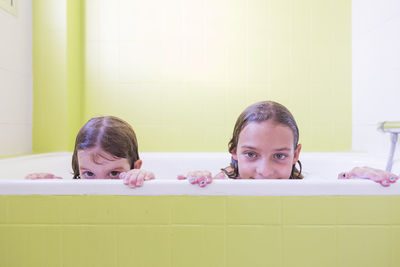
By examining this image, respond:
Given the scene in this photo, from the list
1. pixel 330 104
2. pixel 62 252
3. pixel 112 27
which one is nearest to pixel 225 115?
pixel 330 104

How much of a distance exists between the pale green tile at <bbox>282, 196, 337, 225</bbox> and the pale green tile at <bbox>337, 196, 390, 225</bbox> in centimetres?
2

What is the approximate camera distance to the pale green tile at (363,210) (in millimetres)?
753

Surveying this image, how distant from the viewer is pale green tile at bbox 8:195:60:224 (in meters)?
0.77

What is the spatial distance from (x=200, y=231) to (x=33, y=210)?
40 centimetres

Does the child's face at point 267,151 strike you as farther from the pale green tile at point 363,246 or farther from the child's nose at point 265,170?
the pale green tile at point 363,246

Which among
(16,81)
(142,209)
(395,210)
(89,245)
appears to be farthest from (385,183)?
(16,81)

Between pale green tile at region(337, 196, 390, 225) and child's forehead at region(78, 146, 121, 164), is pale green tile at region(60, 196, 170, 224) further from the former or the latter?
pale green tile at region(337, 196, 390, 225)

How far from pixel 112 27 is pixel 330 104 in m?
1.40

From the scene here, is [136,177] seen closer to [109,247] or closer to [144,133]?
[109,247]

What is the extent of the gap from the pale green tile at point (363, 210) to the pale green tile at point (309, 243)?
0.15ft

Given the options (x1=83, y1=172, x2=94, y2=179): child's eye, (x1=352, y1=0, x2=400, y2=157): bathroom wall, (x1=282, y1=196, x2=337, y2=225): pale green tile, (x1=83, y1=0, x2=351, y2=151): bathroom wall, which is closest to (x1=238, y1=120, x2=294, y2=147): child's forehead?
(x1=282, y1=196, x2=337, y2=225): pale green tile

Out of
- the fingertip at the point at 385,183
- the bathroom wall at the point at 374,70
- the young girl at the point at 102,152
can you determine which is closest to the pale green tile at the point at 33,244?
the young girl at the point at 102,152

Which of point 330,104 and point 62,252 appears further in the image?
point 330,104

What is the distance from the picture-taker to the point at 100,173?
104 centimetres
